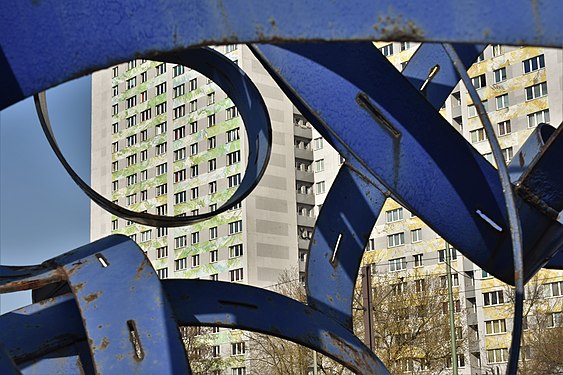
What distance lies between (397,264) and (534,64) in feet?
46.9

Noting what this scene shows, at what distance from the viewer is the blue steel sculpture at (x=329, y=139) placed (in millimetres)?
3283

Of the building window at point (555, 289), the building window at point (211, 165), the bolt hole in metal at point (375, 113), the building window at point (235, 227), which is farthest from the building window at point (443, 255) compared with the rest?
the bolt hole in metal at point (375, 113)

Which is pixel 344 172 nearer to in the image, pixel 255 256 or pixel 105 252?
pixel 105 252

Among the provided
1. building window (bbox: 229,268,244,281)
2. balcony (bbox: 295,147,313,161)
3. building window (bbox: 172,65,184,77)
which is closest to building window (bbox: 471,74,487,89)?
balcony (bbox: 295,147,313,161)

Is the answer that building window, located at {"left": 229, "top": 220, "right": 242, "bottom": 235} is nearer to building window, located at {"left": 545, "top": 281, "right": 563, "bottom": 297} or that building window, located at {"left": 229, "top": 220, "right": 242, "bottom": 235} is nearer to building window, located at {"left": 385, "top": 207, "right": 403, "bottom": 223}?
building window, located at {"left": 385, "top": 207, "right": 403, "bottom": 223}

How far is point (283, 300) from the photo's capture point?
5.34m

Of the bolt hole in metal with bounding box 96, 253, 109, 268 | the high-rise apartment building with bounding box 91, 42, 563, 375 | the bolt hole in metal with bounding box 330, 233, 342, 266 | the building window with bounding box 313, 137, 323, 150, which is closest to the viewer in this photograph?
the bolt hole in metal with bounding box 96, 253, 109, 268

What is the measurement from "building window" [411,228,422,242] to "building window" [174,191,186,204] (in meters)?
20.4

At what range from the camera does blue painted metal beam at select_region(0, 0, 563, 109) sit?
10.6 ft

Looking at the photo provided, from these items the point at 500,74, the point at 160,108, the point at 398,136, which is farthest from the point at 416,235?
the point at 398,136

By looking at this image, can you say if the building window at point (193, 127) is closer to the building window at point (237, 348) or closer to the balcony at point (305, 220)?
the balcony at point (305, 220)

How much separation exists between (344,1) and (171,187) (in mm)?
74751

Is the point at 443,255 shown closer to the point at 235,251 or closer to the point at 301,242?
the point at 301,242

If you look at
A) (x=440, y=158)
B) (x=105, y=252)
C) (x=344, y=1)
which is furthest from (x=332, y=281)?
(x=344, y=1)
